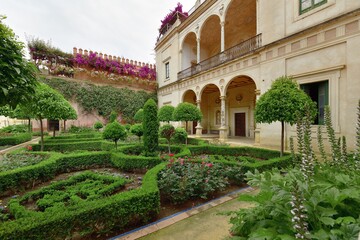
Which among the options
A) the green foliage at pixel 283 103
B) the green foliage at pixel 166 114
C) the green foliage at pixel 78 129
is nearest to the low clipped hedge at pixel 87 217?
the green foliage at pixel 283 103

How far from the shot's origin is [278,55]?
8.66 m

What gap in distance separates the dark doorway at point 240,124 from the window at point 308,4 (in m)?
8.53

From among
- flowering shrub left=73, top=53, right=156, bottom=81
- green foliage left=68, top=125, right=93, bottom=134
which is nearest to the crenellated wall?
flowering shrub left=73, top=53, right=156, bottom=81

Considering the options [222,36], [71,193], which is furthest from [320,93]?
[71,193]

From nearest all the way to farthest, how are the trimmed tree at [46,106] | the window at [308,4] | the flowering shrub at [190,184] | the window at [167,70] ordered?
1. the flowering shrub at [190,184]
2. the window at [308,4]
3. the trimmed tree at [46,106]
4. the window at [167,70]

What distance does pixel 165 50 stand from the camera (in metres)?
19.8

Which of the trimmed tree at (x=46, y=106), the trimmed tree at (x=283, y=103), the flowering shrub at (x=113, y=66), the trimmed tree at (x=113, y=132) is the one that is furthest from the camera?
the flowering shrub at (x=113, y=66)

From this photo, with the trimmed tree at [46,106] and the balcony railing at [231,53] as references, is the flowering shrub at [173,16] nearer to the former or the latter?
the balcony railing at [231,53]

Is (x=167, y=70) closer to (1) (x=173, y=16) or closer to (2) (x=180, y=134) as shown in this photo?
(1) (x=173, y=16)

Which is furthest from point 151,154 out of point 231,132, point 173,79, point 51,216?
point 173,79

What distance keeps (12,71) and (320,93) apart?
33.2 ft

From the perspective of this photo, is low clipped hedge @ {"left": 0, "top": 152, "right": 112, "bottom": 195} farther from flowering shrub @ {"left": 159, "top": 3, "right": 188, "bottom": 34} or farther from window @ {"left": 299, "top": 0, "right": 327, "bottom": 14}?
flowering shrub @ {"left": 159, "top": 3, "right": 188, "bottom": 34}

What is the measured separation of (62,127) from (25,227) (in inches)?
689

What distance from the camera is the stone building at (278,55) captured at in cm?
657
